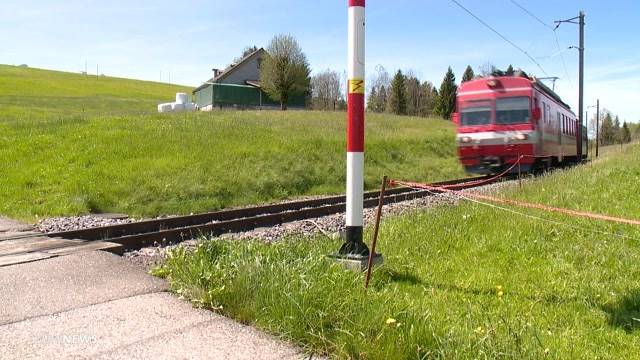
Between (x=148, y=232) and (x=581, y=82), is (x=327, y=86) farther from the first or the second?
(x=148, y=232)

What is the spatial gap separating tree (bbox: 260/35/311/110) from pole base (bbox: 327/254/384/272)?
180 ft

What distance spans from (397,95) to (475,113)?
62.9 metres

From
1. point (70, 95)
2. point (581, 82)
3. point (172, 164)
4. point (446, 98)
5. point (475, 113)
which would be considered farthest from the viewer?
point (446, 98)

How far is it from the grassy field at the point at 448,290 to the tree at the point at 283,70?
172 ft

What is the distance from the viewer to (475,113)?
746 inches

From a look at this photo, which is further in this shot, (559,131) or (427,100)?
(427,100)

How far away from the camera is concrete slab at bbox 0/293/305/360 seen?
135 inches

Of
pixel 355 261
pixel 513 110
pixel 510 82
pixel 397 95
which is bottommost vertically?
pixel 355 261

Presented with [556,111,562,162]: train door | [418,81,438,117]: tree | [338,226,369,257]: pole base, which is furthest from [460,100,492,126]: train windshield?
[418,81,438,117]: tree

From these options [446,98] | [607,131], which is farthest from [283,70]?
[607,131]

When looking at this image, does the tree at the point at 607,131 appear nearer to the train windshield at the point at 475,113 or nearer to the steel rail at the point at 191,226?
the train windshield at the point at 475,113

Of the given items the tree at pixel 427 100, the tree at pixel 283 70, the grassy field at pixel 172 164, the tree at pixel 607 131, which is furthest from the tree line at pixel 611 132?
the grassy field at pixel 172 164

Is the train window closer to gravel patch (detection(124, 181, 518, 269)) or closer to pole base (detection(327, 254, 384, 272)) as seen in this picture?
gravel patch (detection(124, 181, 518, 269))

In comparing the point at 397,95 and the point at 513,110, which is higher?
the point at 397,95
